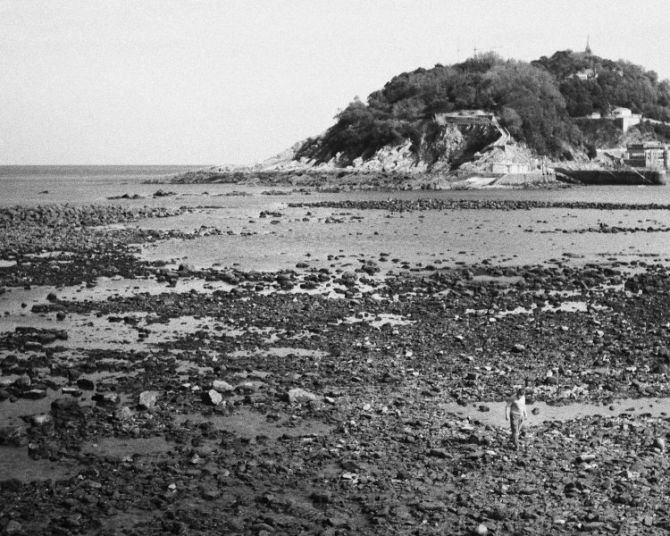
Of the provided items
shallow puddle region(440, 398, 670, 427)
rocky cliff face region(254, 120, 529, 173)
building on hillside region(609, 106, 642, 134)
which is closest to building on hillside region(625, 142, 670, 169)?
building on hillside region(609, 106, 642, 134)

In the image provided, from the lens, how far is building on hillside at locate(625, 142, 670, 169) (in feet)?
512

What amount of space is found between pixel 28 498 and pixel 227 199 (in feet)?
296

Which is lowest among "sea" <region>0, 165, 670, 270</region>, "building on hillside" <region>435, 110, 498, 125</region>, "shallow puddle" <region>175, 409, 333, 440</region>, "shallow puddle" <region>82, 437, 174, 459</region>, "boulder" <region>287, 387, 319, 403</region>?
"shallow puddle" <region>82, 437, 174, 459</region>

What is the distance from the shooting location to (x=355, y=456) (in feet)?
50.3

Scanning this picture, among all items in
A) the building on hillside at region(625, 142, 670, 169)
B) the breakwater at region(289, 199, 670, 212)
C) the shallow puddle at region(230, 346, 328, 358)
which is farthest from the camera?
the building on hillside at region(625, 142, 670, 169)

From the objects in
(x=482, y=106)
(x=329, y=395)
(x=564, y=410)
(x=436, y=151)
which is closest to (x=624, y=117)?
(x=482, y=106)

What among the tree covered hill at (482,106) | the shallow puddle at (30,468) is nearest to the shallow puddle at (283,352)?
the shallow puddle at (30,468)

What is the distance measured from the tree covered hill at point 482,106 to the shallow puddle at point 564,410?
135 meters

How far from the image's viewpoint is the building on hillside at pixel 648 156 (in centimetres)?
15612

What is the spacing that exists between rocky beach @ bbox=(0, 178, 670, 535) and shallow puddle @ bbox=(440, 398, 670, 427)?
0.07 m

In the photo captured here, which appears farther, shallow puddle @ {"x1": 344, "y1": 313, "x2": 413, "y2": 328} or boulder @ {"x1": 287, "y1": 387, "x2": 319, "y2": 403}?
shallow puddle @ {"x1": 344, "y1": 313, "x2": 413, "y2": 328}

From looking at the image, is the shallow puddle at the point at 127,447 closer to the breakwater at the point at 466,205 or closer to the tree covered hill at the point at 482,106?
the breakwater at the point at 466,205

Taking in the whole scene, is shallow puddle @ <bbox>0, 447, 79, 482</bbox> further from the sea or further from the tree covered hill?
the tree covered hill

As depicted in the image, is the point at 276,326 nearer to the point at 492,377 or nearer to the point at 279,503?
the point at 492,377
